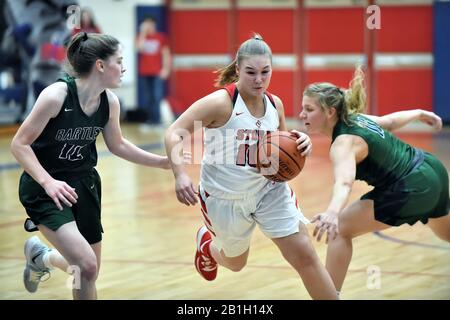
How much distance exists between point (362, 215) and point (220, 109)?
3.31 ft

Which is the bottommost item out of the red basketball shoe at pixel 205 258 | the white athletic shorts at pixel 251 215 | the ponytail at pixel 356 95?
the red basketball shoe at pixel 205 258

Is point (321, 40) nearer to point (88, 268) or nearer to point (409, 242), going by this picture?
point (409, 242)

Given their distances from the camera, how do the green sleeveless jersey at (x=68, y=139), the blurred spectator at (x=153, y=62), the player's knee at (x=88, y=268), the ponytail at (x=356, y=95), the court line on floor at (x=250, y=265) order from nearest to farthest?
the player's knee at (x=88, y=268) < the green sleeveless jersey at (x=68, y=139) < the ponytail at (x=356, y=95) < the court line on floor at (x=250, y=265) < the blurred spectator at (x=153, y=62)

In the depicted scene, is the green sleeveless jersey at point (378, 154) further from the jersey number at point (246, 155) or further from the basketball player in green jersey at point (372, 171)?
the jersey number at point (246, 155)

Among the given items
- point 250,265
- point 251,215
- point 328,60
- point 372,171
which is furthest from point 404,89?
point 251,215

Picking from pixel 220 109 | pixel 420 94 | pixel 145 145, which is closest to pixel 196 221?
pixel 220 109

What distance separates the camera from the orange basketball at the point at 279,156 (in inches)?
180

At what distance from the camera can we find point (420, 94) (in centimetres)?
1581

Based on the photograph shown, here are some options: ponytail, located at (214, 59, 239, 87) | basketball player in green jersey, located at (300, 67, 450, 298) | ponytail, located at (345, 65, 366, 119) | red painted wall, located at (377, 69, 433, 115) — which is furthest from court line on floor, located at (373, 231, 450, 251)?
red painted wall, located at (377, 69, 433, 115)

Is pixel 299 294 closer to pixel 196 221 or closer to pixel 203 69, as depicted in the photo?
pixel 196 221

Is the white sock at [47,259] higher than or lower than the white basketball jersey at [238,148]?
lower

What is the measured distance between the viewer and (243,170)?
4.76 meters

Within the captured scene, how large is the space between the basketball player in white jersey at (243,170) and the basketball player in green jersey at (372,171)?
0.23m

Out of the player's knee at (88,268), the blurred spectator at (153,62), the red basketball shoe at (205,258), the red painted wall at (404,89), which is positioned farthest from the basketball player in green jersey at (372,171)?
the blurred spectator at (153,62)
